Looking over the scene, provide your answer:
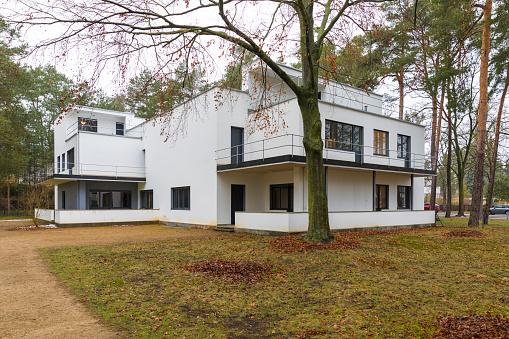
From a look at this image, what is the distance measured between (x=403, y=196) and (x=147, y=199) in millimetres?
17015

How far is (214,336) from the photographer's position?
3963 millimetres

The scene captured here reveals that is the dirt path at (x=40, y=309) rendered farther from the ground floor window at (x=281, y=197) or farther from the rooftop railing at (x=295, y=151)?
the ground floor window at (x=281, y=197)

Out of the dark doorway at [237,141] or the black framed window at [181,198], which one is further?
the black framed window at [181,198]

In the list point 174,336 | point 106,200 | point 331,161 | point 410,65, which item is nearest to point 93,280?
point 174,336

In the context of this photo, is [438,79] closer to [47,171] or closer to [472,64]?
[472,64]

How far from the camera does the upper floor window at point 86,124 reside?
25828mm

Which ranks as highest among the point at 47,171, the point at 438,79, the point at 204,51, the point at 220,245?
the point at 438,79

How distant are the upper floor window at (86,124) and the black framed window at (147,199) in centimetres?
670

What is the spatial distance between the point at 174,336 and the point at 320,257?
563cm

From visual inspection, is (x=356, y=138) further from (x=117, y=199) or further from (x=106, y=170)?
(x=117, y=199)

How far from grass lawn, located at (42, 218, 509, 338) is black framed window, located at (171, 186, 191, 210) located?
30.9 feet

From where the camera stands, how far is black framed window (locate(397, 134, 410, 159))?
2033 cm

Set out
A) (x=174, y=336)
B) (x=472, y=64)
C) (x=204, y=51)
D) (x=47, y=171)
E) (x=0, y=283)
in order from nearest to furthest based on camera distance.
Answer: (x=174, y=336) → (x=0, y=283) → (x=204, y=51) → (x=472, y=64) → (x=47, y=171)

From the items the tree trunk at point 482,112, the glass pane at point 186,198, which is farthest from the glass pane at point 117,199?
the tree trunk at point 482,112
